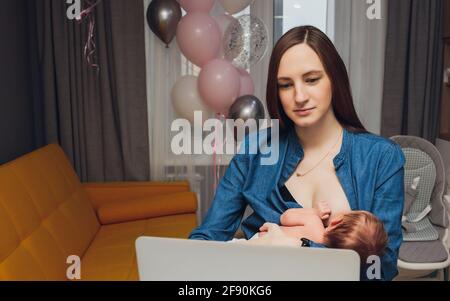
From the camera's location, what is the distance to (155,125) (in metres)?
3.04

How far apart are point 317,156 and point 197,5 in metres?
1.92

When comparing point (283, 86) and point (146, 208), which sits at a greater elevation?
point (283, 86)

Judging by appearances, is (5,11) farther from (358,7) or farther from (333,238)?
(333,238)

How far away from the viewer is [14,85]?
8.36 feet

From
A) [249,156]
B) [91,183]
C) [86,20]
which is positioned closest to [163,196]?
[91,183]

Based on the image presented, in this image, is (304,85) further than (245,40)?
No

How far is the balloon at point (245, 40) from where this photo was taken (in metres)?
2.49

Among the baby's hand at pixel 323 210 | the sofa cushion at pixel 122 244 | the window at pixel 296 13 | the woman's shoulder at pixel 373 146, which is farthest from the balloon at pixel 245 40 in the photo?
the baby's hand at pixel 323 210

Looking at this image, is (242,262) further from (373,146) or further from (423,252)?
(423,252)

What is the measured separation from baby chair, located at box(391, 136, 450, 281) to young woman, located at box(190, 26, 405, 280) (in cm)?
138

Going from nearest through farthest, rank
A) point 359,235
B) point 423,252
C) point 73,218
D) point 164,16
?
point 359,235, point 423,252, point 73,218, point 164,16

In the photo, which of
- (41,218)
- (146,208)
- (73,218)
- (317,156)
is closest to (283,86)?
(317,156)

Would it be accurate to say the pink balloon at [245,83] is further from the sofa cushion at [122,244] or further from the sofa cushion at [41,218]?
the sofa cushion at [41,218]

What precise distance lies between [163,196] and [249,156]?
1.76 m
